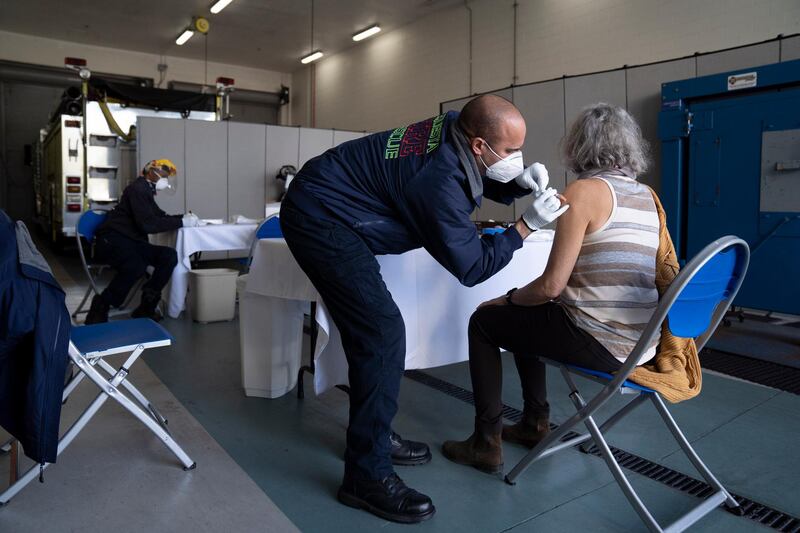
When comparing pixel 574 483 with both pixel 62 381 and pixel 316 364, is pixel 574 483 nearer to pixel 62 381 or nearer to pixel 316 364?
pixel 316 364

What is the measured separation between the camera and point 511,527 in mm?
1746

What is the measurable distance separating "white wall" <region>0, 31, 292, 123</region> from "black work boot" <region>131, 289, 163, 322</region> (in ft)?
33.4

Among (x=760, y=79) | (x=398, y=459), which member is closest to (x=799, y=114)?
(x=760, y=79)

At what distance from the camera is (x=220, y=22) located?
35.8 feet

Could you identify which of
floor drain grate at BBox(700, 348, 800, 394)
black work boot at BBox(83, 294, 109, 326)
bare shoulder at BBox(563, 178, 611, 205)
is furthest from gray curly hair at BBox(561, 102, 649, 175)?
black work boot at BBox(83, 294, 109, 326)

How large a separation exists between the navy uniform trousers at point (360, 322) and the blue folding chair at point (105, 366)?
0.66 metres

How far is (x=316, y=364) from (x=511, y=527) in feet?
3.13

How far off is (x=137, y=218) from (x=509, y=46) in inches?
245

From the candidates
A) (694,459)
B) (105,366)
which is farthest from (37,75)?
(694,459)

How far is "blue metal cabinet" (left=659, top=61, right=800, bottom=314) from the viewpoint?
4316 mm

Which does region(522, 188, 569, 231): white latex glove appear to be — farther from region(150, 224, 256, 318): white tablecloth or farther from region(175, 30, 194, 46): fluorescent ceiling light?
region(175, 30, 194, 46): fluorescent ceiling light

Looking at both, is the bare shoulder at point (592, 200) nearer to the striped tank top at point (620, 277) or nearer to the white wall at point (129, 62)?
the striped tank top at point (620, 277)

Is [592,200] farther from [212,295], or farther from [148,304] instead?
[148,304]

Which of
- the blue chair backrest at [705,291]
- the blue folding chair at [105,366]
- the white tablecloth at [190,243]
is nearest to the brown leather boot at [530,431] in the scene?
the blue chair backrest at [705,291]
